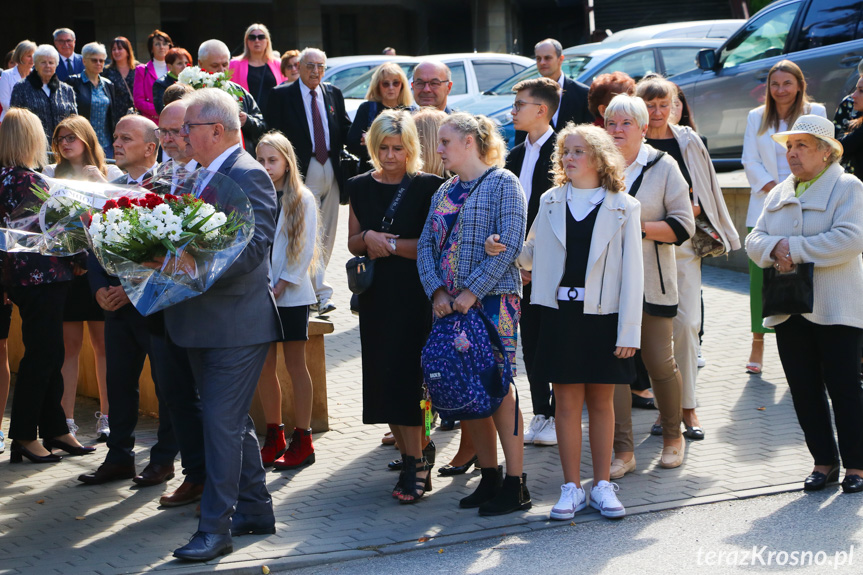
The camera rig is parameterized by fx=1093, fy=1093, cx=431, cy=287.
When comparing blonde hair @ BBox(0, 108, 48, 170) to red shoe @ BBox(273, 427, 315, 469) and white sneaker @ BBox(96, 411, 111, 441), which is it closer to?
white sneaker @ BBox(96, 411, 111, 441)

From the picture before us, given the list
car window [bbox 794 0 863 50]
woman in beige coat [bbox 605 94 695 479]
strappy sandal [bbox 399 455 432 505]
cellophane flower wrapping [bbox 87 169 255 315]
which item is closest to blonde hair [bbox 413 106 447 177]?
woman in beige coat [bbox 605 94 695 479]

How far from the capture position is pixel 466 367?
5.54 meters

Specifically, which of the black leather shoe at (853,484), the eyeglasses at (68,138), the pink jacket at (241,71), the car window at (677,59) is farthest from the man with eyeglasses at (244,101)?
the car window at (677,59)

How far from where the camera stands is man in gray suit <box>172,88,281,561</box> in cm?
525

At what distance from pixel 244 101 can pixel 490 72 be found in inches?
368

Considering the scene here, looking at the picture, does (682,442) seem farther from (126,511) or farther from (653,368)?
(126,511)

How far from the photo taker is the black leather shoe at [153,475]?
6.41 meters

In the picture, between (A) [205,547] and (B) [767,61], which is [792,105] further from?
(A) [205,547]

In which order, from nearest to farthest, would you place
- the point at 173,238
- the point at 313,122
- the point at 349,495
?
the point at 173,238 < the point at 349,495 < the point at 313,122

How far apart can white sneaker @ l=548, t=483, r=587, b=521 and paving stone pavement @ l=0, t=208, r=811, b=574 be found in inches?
2.8

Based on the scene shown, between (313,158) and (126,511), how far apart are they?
4.90 metres

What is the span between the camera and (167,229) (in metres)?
4.84

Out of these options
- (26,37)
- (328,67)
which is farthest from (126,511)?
(26,37)

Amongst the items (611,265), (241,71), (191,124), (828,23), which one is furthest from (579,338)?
(828,23)
